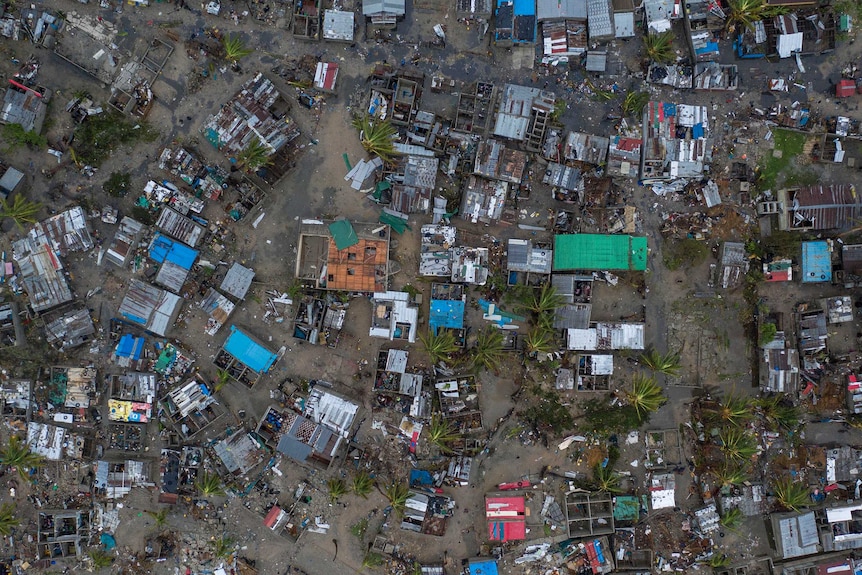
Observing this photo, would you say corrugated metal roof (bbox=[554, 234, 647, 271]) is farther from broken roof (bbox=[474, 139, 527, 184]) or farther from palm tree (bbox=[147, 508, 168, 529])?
palm tree (bbox=[147, 508, 168, 529])

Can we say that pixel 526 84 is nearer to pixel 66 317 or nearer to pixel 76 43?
pixel 76 43

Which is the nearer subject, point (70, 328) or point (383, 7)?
point (383, 7)

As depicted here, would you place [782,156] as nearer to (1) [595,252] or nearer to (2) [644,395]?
(1) [595,252]

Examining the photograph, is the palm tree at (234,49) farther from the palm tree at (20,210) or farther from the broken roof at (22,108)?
the palm tree at (20,210)

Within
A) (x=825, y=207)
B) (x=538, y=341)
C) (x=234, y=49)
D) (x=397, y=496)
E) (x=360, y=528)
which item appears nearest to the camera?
(x=234, y=49)

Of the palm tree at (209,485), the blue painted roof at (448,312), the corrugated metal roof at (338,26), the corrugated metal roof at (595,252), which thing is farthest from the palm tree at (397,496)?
the corrugated metal roof at (338,26)

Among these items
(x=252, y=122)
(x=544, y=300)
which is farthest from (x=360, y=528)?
(x=252, y=122)
